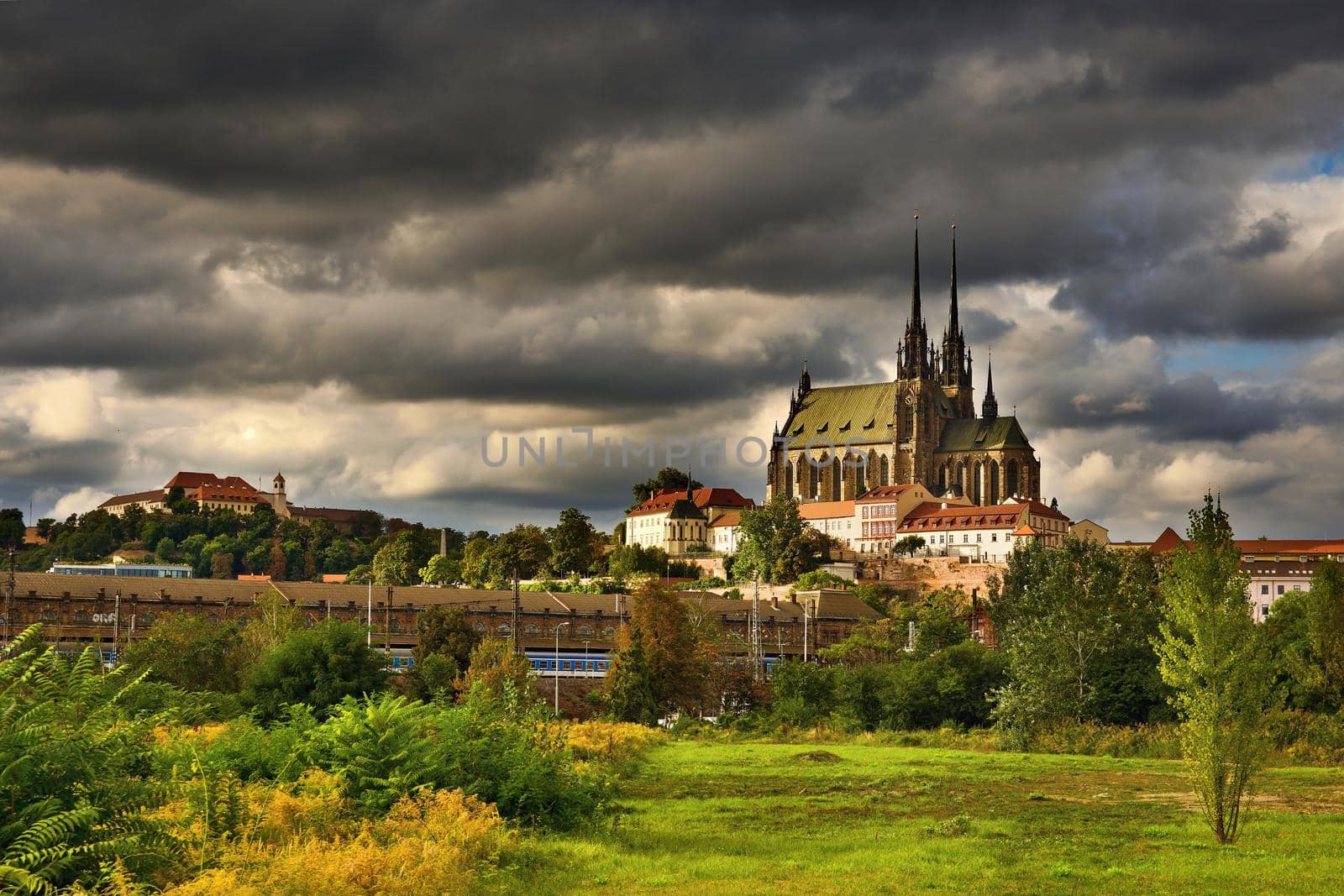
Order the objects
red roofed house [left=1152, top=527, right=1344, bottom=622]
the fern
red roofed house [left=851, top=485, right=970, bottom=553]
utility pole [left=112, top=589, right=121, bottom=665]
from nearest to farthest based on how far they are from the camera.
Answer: the fern → utility pole [left=112, top=589, right=121, bottom=665] → red roofed house [left=1152, top=527, right=1344, bottom=622] → red roofed house [left=851, top=485, right=970, bottom=553]

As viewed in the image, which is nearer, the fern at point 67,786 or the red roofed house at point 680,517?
the fern at point 67,786

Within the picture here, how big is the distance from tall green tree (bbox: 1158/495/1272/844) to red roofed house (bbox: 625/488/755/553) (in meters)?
140

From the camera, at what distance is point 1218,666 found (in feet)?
81.0

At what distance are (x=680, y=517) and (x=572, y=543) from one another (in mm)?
22768

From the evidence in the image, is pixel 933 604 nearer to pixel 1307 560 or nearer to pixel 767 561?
pixel 767 561

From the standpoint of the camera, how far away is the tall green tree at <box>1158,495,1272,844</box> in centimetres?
2464

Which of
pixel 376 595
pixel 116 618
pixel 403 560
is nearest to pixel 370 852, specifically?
pixel 116 618


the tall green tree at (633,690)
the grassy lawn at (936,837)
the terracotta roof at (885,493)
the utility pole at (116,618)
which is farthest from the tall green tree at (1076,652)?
the terracotta roof at (885,493)

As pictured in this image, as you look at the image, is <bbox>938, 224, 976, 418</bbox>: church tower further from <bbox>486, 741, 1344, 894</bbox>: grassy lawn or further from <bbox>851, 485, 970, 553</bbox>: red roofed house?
<bbox>486, 741, 1344, 894</bbox>: grassy lawn

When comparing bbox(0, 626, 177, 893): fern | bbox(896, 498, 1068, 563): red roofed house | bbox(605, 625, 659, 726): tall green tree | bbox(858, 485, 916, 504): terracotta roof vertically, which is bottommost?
bbox(605, 625, 659, 726): tall green tree

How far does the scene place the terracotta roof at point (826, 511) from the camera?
167875 mm

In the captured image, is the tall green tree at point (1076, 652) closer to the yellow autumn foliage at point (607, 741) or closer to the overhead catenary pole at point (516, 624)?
the yellow autumn foliage at point (607, 741)

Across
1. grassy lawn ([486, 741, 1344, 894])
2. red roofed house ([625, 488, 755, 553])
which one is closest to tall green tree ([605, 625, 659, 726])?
grassy lawn ([486, 741, 1344, 894])

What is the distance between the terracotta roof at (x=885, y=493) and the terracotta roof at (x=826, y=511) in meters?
1.98
